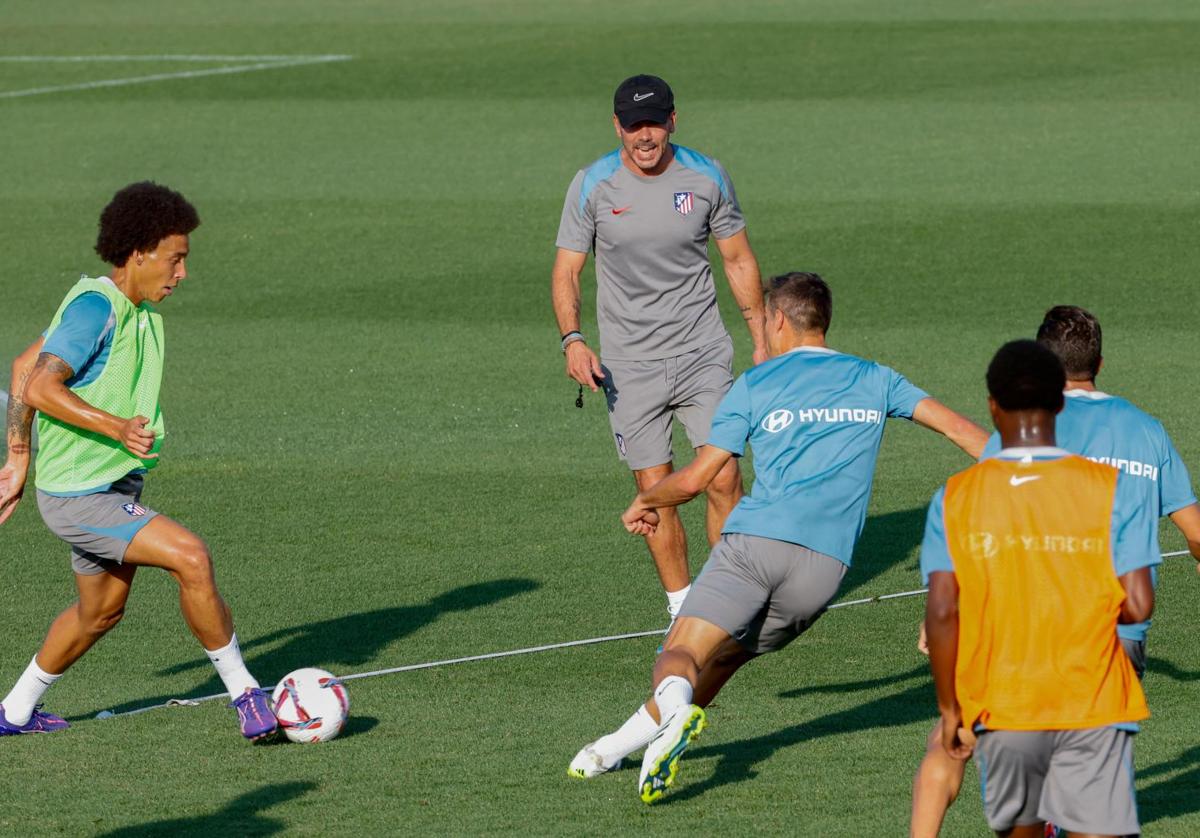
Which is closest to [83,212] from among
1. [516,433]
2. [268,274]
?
→ [268,274]

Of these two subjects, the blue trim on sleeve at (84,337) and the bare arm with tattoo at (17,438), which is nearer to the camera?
the blue trim on sleeve at (84,337)

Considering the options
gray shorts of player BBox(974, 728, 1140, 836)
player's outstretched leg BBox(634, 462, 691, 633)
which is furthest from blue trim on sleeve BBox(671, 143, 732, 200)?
gray shorts of player BBox(974, 728, 1140, 836)

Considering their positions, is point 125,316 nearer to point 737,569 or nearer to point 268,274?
point 737,569

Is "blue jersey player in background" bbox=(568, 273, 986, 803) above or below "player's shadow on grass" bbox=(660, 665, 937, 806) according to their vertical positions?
above

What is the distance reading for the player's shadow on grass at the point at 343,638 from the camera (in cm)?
926

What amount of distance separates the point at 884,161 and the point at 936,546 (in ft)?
65.8

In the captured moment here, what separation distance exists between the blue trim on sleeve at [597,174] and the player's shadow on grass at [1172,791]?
13.0 feet

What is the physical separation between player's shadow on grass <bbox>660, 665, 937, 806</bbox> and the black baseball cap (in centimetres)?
278

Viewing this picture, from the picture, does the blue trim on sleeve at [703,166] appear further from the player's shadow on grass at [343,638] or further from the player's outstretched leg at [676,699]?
the player's outstretched leg at [676,699]

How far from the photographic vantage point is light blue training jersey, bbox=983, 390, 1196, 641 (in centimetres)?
619

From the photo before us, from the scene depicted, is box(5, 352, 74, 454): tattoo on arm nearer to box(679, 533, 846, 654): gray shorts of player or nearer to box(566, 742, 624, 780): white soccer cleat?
box(566, 742, 624, 780): white soccer cleat

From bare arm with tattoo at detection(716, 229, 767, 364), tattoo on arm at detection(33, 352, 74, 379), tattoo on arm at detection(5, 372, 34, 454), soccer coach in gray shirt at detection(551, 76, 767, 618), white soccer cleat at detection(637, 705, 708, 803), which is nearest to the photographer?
white soccer cleat at detection(637, 705, 708, 803)

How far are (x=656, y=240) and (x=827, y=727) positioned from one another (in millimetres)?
2762

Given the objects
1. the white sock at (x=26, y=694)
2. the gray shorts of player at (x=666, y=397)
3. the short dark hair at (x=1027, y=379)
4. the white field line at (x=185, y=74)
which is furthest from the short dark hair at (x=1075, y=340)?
the white field line at (x=185, y=74)
